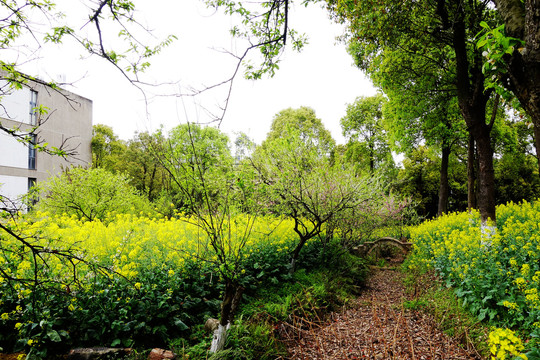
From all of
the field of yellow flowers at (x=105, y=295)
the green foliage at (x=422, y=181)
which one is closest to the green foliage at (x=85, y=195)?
the field of yellow flowers at (x=105, y=295)

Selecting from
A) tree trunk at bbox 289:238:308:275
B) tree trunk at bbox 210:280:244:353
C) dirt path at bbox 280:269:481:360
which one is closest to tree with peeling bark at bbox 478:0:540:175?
dirt path at bbox 280:269:481:360

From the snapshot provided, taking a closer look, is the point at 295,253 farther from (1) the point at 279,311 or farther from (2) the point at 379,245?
(2) the point at 379,245

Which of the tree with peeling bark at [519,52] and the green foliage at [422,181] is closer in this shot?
the tree with peeling bark at [519,52]

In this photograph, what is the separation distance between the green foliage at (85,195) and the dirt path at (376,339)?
10015mm

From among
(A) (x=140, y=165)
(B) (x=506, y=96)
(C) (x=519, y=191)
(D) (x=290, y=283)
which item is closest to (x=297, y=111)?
(A) (x=140, y=165)

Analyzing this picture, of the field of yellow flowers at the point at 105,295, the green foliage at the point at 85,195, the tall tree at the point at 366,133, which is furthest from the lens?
the tall tree at the point at 366,133

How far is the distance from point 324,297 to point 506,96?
14.5 feet

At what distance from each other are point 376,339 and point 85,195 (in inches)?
472

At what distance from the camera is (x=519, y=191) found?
19891 millimetres

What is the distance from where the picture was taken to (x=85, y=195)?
37.6 ft

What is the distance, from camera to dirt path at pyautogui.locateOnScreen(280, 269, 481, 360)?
317 cm

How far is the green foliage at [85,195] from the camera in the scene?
1109cm

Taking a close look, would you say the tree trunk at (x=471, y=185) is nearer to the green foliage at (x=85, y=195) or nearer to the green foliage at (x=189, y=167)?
the green foliage at (x=189, y=167)

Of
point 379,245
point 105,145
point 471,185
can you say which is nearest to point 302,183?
point 471,185
